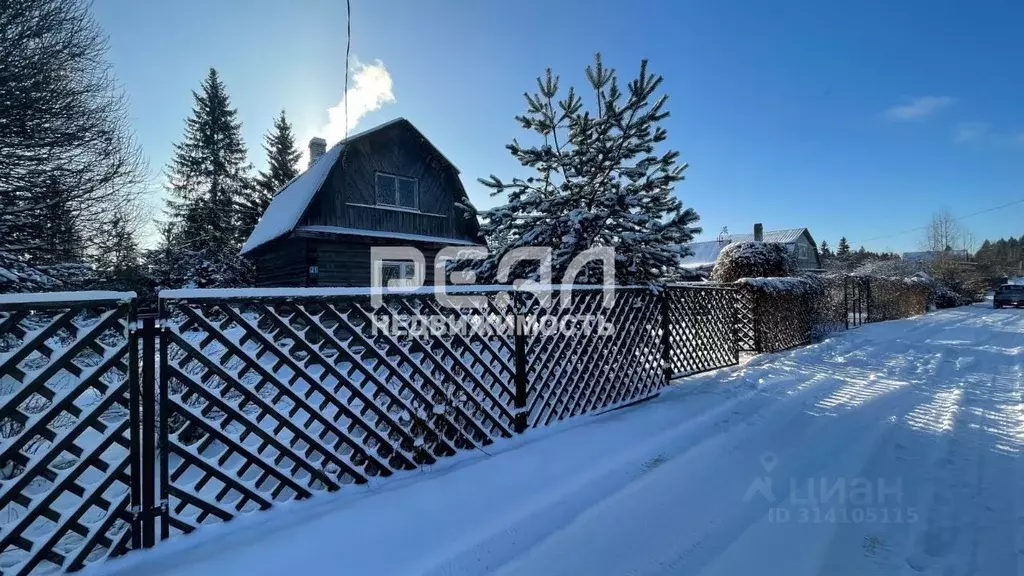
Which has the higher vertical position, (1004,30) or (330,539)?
(1004,30)

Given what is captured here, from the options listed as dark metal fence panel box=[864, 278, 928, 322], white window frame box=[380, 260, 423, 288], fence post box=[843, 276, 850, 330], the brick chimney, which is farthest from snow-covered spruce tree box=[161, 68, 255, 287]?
dark metal fence panel box=[864, 278, 928, 322]

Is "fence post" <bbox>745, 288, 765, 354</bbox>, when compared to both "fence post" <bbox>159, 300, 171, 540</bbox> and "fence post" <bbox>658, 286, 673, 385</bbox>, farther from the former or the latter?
"fence post" <bbox>159, 300, 171, 540</bbox>

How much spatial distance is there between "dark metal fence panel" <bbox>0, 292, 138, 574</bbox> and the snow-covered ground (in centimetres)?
23

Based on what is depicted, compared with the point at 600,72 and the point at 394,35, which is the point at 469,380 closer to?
the point at 394,35

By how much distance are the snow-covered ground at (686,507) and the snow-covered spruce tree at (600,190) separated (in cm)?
229

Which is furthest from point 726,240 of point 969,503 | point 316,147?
point 969,503

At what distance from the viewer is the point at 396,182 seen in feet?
38.9

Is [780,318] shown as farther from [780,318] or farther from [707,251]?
[707,251]

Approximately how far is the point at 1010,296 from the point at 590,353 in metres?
26.4

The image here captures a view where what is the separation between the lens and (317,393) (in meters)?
2.83

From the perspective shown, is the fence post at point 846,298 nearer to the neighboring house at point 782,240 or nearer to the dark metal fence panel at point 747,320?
the dark metal fence panel at point 747,320

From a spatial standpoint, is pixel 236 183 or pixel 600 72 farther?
pixel 236 183

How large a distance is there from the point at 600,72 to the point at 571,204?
6.32ft

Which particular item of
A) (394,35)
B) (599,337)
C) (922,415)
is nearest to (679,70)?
(394,35)
